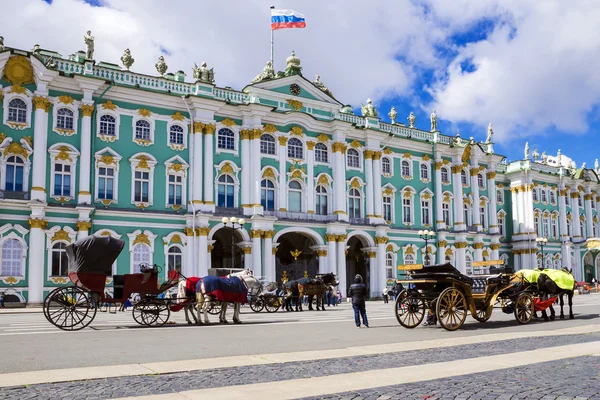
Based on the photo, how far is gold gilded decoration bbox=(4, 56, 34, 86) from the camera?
3397 cm

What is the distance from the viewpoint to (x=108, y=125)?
1471 inches

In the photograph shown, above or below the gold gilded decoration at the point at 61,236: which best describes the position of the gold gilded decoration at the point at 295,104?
above

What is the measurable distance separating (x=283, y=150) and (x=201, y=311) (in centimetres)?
2484

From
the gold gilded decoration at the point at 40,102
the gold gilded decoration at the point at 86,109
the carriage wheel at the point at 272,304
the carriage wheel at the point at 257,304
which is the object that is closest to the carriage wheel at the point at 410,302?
the carriage wheel at the point at 257,304

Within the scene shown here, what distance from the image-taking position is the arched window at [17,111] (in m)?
34.2

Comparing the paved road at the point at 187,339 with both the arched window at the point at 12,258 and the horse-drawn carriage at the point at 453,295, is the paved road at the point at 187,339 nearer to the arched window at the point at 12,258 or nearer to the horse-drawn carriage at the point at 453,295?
the horse-drawn carriage at the point at 453,295

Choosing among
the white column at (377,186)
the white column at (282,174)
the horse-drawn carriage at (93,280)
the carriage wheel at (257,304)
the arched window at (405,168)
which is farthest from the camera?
the arched window at (405,168)

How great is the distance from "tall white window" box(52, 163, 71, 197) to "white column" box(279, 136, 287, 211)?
14.6 m

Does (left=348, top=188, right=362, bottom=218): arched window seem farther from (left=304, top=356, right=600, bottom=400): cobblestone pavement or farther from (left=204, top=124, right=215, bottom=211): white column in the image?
(left=304, top=356, right=600, bottom=400): cobblestone pavement

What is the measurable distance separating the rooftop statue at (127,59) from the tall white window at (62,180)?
805 cm

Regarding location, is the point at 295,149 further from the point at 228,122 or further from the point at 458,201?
the point at 458,201

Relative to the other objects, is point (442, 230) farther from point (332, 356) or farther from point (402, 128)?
point (332, 356)

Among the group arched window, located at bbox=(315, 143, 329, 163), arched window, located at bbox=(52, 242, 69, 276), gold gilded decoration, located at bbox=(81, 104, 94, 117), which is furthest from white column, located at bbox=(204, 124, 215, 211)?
arched window, located at bbox=(52, 242, 69, 276)

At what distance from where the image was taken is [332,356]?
11.6 meters
